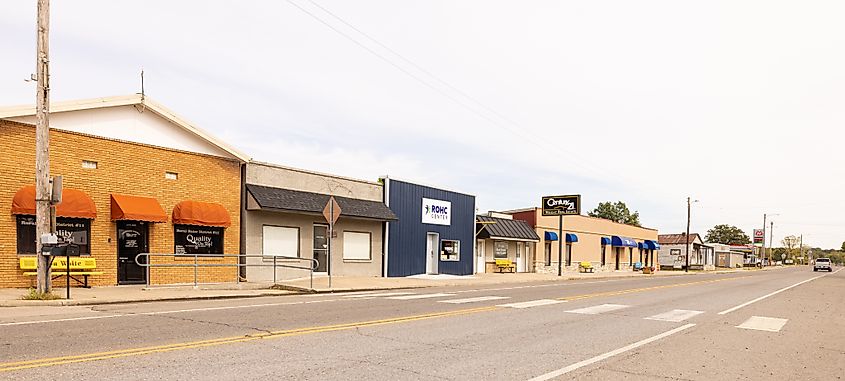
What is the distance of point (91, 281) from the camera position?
17.8 meters

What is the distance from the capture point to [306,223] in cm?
2497

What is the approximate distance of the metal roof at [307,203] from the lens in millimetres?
22531

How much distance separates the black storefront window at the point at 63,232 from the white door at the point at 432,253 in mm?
17428

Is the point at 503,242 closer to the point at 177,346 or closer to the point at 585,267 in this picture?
the point at 585,267

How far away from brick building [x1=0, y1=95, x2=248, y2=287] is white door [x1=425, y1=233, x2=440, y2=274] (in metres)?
12.3

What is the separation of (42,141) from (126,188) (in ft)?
15.9

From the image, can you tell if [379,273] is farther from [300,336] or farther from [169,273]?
[300,336]

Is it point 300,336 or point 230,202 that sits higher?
point 230,202

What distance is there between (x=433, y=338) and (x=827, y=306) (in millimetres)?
16103

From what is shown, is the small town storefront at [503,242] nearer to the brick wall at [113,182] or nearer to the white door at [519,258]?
the white door at [519,258]

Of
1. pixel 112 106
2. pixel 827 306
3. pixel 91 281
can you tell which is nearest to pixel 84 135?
pixel 112 106

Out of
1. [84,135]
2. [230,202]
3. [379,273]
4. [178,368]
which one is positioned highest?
[84,135]

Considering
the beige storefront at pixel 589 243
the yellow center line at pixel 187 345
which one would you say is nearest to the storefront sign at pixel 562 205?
the beige storefront at pixel 589 243

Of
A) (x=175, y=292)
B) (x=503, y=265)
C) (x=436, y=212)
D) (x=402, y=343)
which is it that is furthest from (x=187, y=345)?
(x=503, y=265)
